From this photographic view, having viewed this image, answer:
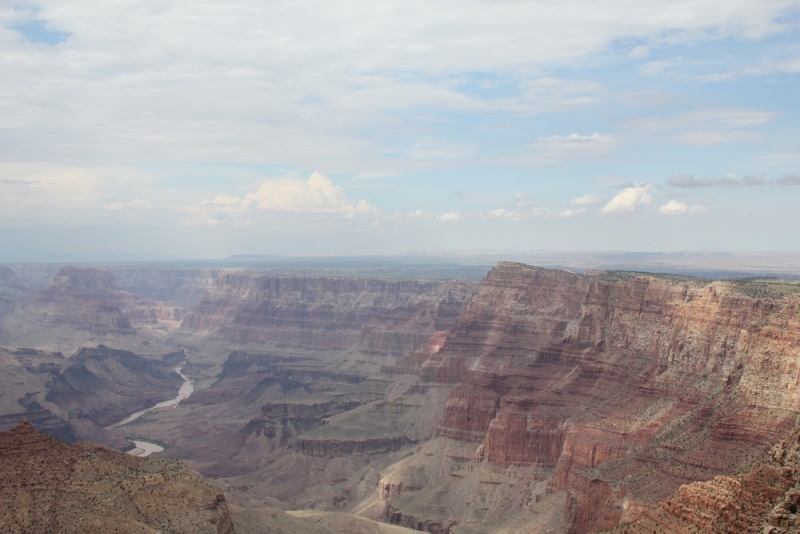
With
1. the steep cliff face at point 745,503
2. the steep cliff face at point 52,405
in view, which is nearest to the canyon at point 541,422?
the steep cliff face at point 745,503

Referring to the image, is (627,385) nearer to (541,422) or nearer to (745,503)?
(541,422)

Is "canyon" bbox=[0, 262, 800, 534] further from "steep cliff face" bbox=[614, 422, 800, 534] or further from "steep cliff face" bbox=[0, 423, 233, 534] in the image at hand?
"steep cliff face" bbox=[0, 423, 233, 534]

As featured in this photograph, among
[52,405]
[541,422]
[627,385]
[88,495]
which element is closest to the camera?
[88,495]

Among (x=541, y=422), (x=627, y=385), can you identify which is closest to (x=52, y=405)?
(x=541, y=422)

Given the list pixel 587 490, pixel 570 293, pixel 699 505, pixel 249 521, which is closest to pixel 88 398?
pixel 570 293

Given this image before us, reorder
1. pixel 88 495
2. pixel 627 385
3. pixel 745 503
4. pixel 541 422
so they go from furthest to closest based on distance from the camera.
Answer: pixel 541 422 → pixel 627 385 → pixel 88 495 → pixel 745 503

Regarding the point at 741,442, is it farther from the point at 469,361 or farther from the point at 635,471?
the point at 469,361
